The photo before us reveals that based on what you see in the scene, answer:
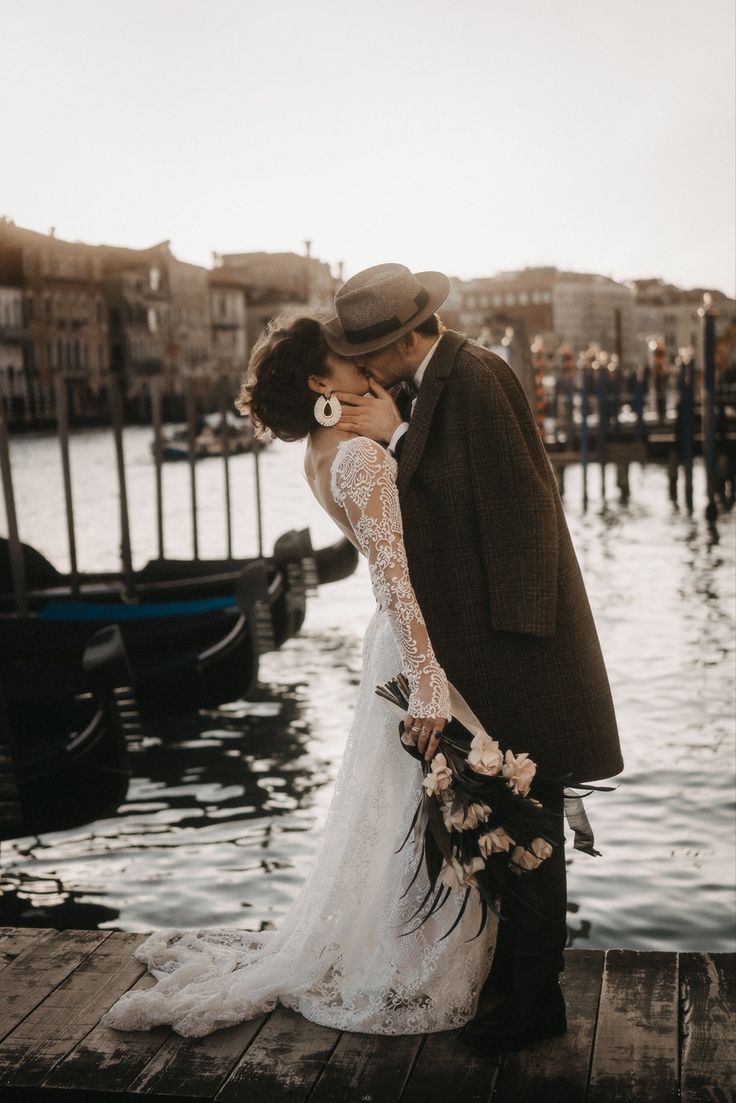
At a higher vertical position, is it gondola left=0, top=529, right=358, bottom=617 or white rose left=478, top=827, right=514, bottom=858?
white rose left=478, top=827, right=514, bottom=858

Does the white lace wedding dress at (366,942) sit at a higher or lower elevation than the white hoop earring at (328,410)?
lower

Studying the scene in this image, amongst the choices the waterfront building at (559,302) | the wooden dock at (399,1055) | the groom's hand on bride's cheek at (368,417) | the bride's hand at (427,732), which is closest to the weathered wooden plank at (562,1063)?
the wooden dock at (399,1055)

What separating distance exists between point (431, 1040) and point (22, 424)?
187 feet

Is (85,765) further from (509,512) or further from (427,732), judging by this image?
(509,512)

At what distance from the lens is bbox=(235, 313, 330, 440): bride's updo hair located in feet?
7.04

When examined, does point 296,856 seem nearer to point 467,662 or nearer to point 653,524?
point 467,662

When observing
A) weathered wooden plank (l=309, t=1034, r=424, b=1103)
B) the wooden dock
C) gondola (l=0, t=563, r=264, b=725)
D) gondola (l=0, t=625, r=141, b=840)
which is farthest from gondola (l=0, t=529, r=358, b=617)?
weathered wooden plank (l=309, t=1034, r=424, b=1103)

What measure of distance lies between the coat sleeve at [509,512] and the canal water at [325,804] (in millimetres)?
2373

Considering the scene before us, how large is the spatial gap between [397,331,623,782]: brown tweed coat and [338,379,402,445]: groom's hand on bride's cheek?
68 millimetres

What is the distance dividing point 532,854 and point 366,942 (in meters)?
0.38

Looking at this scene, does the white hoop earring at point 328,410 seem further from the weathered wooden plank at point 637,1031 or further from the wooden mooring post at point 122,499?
the wooden mooring post at point 122,499

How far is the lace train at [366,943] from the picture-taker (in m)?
2.28

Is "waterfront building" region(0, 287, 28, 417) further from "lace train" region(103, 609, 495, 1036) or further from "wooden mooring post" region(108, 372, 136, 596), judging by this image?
"lace train" region(103, 609, 495, 1036)

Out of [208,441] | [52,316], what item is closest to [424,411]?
[208,441]
